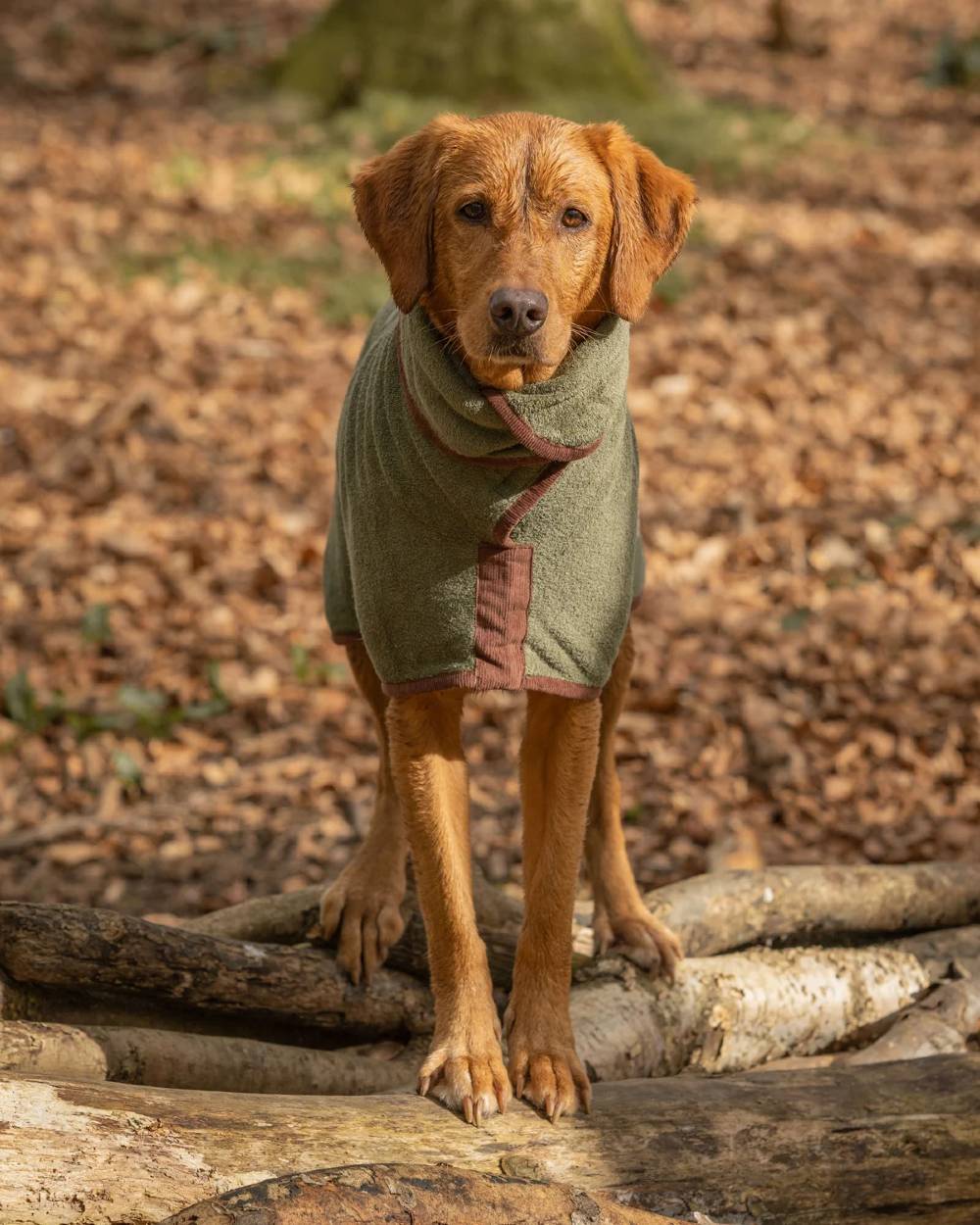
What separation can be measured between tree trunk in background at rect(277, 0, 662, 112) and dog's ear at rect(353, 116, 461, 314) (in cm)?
897

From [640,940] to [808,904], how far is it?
60 cm

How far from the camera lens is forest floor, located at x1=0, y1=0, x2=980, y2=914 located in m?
5.25

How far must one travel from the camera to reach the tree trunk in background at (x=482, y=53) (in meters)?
11.7

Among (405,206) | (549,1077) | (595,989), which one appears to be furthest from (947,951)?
(405,206)

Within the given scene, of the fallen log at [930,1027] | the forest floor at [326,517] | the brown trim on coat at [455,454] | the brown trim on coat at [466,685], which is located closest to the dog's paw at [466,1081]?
the brown trim on coat at [466,685]

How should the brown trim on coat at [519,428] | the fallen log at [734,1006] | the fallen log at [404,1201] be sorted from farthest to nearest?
the fallen log at [734,1006], the brown trim on coat at [519,428], the fallen log at [404,1201]

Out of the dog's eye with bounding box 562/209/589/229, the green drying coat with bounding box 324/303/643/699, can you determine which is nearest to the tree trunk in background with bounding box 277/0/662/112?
the dog's eye with bounding box 562/209/589/229

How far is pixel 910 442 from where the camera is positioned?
751cm

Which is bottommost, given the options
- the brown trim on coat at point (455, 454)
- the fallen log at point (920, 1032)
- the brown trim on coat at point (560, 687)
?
the fallen log at point (920, 1032)

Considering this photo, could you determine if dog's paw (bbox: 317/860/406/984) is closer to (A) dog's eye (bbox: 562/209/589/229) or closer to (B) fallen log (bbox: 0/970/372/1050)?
(B) fallen log (bbox: 0/970/372/1050)

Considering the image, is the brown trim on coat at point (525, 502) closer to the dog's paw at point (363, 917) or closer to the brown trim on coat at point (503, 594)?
the brown trim on coat at point (503, 594)

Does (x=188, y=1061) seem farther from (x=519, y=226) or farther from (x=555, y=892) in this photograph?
(x=519, y=226)

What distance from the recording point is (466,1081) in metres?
3.04

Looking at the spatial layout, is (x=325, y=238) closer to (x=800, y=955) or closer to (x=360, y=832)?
(x=360, y=832)
